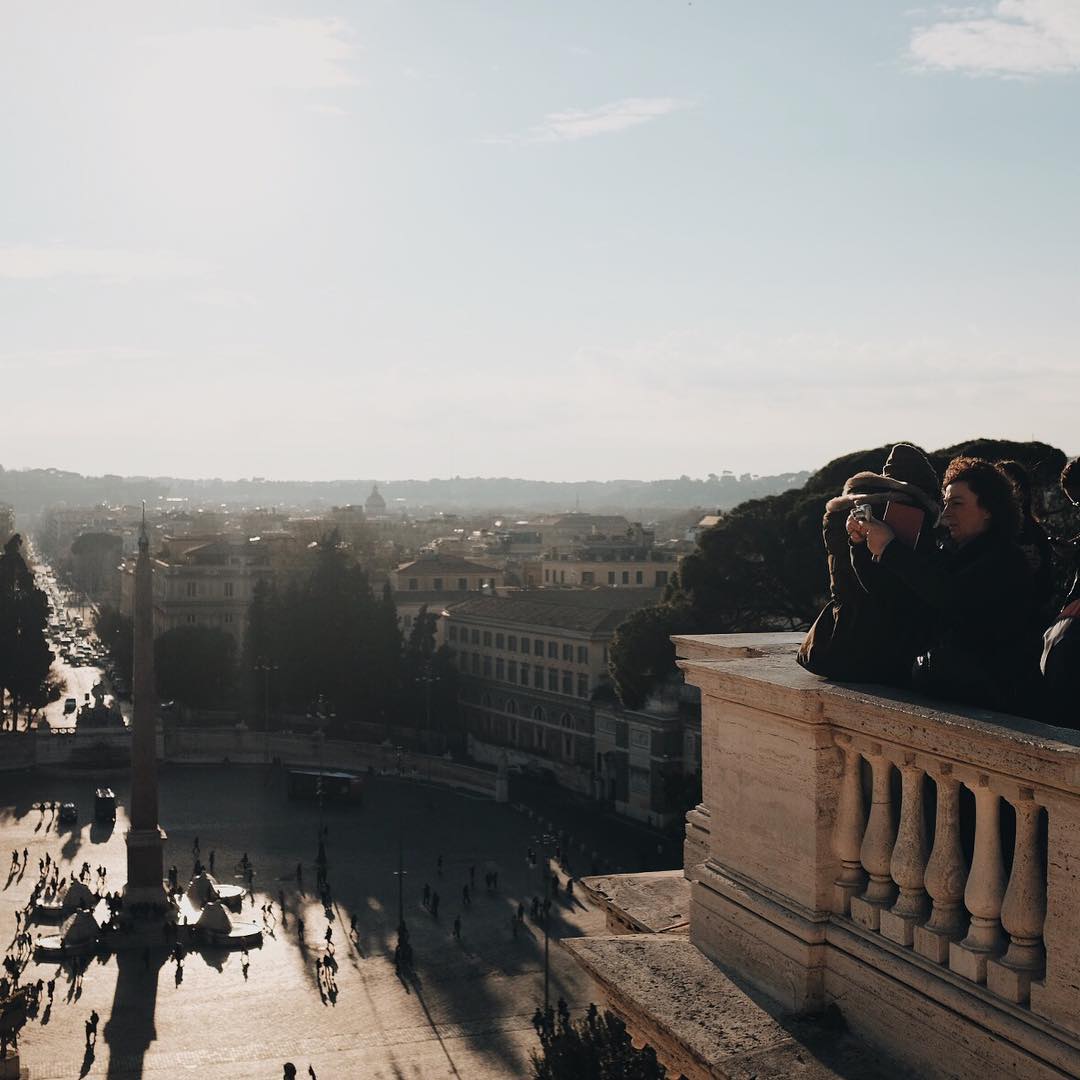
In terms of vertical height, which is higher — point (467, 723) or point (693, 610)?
point (693, 610)

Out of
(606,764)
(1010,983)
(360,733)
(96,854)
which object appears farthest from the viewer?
(360,733)

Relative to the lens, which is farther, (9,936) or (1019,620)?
(9,936)

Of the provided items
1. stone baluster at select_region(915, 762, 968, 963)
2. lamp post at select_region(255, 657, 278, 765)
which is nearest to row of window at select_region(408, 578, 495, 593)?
lamp post at select_region(255, 657, 278, 765)

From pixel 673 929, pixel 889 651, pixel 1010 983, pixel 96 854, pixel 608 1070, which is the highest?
pixel 889 651

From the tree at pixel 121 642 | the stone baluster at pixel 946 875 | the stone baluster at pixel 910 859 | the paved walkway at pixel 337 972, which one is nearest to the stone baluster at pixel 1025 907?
the stone baluster at pixel 946 875

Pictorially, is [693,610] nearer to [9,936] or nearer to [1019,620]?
[9,936]

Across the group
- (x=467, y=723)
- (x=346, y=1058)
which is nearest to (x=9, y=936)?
(x=346, y=1058)
